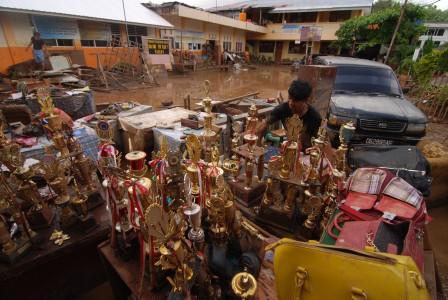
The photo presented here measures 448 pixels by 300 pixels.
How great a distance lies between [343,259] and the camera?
84cm

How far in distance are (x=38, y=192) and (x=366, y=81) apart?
6287mm

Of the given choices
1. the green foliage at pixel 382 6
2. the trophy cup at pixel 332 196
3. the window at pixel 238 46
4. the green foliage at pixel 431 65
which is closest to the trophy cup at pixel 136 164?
the trophy cup at pixel 332 196

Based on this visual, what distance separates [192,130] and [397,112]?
390 centimetres

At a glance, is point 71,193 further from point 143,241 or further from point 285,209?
point 285,209

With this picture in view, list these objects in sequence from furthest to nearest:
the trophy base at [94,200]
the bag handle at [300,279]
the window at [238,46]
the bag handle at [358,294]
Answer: the window at [238,46], the trophy base at [94,200], the bag handle at [300,279], the bag handle at [358,294]

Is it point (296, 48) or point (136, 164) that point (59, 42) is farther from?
point (296, 48)

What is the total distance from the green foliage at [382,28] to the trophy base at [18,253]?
18.1 metres

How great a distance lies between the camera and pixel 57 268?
1663mm

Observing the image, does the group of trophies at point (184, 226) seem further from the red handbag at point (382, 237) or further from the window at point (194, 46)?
the window at point (194, 46)

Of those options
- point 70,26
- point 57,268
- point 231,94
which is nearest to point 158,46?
point 70,26

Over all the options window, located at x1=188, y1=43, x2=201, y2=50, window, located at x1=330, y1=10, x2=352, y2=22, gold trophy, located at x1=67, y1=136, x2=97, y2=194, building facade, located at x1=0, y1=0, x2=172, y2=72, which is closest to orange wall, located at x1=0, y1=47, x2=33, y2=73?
building facade, located at x1=0, y1=0, x2=172, y2=72

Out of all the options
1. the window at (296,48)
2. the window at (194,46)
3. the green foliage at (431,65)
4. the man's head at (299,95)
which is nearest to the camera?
the man's head at (299,95)

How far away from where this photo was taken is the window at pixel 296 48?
80.3 ft

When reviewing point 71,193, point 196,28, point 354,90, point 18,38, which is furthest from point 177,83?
point 71,193
